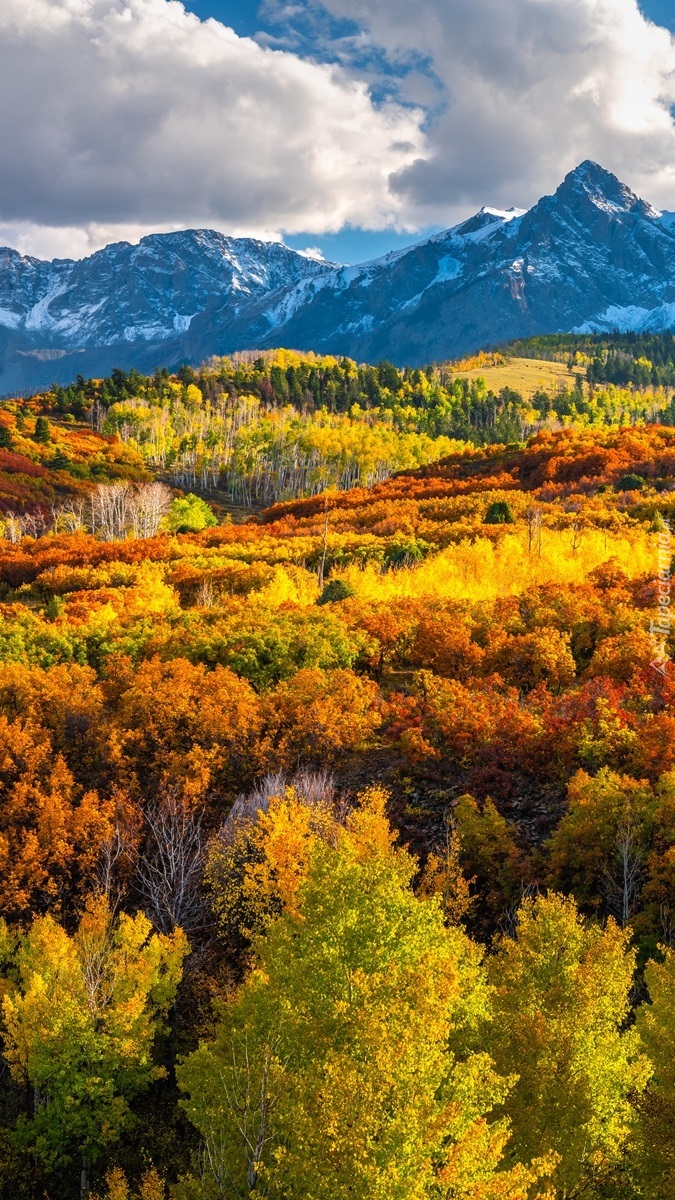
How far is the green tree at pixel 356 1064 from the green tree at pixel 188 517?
8697 cm

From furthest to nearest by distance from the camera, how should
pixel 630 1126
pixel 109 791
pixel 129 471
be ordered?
1. pixel 129 471
2. pixel 109 791
3. pixel 630 1126

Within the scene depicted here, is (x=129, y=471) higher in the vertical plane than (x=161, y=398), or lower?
lower

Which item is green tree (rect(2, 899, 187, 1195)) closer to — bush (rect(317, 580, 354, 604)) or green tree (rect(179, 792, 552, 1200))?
green tree (rect(179, 792, 552, 1200))

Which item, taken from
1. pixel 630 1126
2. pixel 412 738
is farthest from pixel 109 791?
pixel 630 1126

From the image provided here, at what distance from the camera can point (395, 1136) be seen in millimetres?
11984

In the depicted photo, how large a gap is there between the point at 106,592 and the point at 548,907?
44.0m

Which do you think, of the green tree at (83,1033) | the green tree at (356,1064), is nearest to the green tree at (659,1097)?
the green tree at (356,1064)

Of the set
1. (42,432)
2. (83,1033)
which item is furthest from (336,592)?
(42,432)

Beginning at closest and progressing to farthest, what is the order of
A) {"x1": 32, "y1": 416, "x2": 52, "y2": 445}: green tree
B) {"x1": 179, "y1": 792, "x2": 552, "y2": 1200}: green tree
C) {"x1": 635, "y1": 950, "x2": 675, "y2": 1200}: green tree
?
{"x1": 179, "y1": 792, "x2": 552, "y2": 1200}: green tree < {"x1": 635, "y1": 950, "x2": 675, "y2": 1200}: green tree < {"x1": 32, "y1": 416, "x2": 52, "y2": 445}: green tree

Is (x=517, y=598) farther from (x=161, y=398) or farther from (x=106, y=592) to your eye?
(x=161, y=398)

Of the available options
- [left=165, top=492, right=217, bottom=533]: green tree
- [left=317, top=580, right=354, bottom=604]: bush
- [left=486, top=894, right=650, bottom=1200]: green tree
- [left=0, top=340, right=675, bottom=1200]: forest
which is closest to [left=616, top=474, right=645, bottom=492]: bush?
[left=0, top=340, right=675, bottom=1200]: forest

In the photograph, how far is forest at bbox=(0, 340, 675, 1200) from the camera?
14961 millimetres

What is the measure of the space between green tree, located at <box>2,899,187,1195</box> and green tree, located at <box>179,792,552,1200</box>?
481cm

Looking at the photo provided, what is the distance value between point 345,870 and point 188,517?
97581mm
